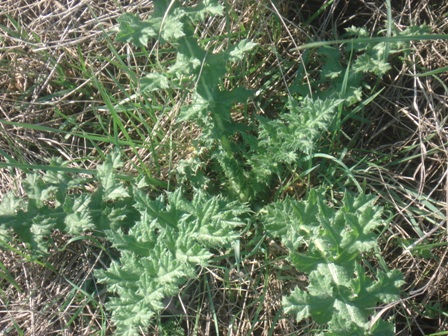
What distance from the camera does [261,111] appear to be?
9.71ft

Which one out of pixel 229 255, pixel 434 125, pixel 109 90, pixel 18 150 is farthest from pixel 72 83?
pixel 434 125

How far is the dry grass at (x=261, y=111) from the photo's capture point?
269 cm

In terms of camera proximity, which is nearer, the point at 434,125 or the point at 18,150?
the point at 434,125

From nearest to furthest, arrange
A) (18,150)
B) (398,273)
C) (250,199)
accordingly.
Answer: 1. (398,273)
2. (250,199)
3. (18,150)

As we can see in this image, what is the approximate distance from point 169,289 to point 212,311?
455 mm

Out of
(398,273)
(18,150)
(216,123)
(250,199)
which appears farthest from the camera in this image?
(18,150)

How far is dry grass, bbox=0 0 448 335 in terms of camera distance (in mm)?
2693

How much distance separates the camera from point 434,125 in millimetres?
2859

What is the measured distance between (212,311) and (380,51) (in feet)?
4.37

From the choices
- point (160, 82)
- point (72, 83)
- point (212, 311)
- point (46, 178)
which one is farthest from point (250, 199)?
point (72, 83)

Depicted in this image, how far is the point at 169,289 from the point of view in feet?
7.56

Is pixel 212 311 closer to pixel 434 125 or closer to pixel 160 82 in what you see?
pixel 160 82

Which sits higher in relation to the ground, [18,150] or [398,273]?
[18,150]

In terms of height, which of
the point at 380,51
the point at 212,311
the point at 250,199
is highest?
the point at 380,51
